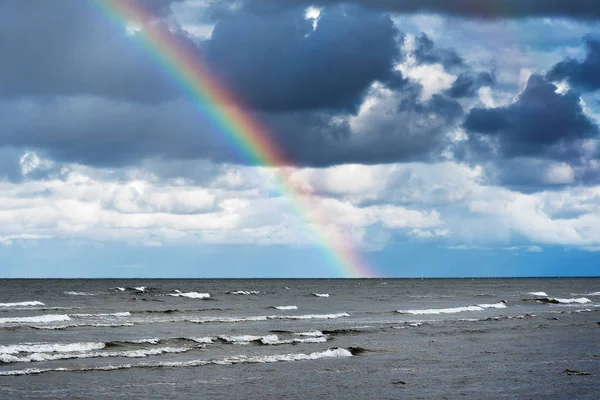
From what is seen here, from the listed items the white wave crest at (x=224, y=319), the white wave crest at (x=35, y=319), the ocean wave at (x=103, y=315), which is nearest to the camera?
the white wave crest at (x=35, y=319)

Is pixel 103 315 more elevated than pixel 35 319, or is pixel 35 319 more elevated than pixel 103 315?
pixel 103 315

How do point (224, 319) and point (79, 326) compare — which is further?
point (224, 319)

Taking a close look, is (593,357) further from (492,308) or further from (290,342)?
(492,308)

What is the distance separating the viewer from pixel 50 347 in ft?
124

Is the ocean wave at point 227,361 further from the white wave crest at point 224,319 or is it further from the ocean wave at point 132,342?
the white wave crest at point 224,319

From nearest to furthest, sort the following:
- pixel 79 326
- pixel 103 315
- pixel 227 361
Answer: pixel 227 361 → pixel 79 326 → pixel 103 315

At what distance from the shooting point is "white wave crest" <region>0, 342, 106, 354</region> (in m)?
36.5

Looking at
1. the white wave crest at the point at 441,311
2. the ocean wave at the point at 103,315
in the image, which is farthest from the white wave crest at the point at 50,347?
the white wave crest at the point at 441,311

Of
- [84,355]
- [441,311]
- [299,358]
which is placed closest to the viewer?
[299,358]

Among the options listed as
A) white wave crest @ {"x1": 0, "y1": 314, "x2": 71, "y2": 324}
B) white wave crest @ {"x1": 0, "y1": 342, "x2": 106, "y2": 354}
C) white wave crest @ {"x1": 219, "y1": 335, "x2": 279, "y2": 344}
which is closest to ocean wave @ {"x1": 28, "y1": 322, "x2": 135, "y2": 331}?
white wave crest @ {"x1": 0, "y1": 314, "x2": 71, "y2": 324}

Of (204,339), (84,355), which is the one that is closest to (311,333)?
(204,339)

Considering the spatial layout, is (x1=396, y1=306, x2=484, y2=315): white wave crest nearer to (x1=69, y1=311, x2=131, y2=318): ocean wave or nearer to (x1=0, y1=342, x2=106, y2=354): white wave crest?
(x1=69, y1=311, x2=131, y2=318): ocean wave

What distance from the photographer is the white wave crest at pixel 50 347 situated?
36537 millimetres

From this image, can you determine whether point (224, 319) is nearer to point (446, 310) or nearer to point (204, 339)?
point (204, 339)
